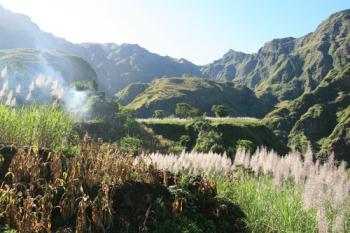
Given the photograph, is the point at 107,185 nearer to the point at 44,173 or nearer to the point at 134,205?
the point at 134,205

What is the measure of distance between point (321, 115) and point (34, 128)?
177 metres

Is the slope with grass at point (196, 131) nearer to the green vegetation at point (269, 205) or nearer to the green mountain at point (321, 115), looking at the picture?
the green vegetation at point (269, 205)

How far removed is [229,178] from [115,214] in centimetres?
406

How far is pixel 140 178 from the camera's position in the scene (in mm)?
9781

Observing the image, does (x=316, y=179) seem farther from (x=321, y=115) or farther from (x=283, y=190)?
(x=321, y=115)

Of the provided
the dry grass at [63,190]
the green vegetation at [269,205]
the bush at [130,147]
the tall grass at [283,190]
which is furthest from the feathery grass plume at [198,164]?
the bush at [130,147]

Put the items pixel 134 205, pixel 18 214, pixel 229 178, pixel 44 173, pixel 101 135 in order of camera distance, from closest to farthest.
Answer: pixel 18 214 < pixel 134 205 < pixel 44 173 < pixel 229 178 < pixel 101 135

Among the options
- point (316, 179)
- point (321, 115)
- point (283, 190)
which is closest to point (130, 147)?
point (283, 190)

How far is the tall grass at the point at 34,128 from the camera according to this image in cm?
1175

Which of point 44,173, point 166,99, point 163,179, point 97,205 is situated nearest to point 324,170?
point 163,179

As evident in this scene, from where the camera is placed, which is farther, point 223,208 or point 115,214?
point 223,208

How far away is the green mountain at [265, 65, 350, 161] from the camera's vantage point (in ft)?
545

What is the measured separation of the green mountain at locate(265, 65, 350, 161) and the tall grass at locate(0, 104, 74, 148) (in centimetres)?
15048

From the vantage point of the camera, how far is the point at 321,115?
17812 cm
